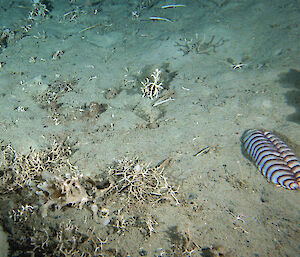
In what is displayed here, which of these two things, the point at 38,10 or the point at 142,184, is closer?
the point at 142,184

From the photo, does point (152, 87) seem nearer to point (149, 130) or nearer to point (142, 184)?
point (149, 130)

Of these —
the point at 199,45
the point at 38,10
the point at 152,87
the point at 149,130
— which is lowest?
the point at 149,130

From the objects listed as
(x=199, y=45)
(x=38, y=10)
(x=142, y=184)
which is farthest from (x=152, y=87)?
(x=38, y=10)

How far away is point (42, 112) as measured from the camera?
4.24 m

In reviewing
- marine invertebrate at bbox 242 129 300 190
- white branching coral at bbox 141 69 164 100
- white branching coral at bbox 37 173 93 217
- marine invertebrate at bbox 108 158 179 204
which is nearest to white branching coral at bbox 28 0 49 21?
white branching coral at bbox 141 69 164 100

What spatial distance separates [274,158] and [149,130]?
81.1 inches

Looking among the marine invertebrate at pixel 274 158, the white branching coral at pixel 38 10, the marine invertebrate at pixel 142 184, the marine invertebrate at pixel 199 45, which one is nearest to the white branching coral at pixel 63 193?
the marine invertebrate at pixel 142 184

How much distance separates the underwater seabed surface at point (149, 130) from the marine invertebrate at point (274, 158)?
6.1 inches

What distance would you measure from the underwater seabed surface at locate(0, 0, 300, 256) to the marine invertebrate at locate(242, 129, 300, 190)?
15cm

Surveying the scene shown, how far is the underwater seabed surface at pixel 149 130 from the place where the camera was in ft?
8.98

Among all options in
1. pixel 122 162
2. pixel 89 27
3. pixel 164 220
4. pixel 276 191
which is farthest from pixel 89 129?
pixel 89 27

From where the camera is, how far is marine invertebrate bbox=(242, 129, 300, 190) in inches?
117

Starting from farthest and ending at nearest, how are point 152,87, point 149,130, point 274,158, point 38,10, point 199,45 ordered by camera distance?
point 38,10, point 199,45, point 152,87, point 149,130, point 274,158

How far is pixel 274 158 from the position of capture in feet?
10.2
